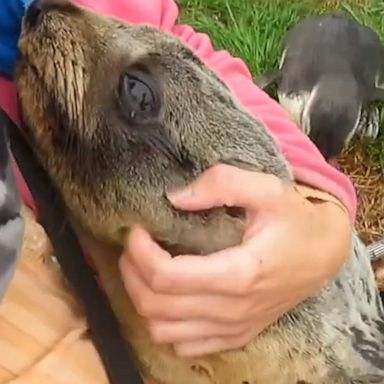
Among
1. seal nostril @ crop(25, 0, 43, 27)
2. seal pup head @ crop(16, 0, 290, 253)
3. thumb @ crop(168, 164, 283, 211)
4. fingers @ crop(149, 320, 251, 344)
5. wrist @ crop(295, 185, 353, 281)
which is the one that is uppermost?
seal nostril @ crop(25, 0, 43, 27)

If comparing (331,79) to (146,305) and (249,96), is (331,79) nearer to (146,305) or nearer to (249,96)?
(249,96)

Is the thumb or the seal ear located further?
the seal ear

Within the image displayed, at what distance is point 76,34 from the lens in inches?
47.0

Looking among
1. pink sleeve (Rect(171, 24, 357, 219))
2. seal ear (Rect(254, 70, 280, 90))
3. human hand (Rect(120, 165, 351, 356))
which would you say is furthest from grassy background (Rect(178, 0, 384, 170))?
human hand (Rect(120, 165, 351, 356))

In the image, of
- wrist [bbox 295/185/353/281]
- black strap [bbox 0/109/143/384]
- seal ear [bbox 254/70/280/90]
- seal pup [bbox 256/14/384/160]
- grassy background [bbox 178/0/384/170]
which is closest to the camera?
black strap [bbox 0/109/143/384]

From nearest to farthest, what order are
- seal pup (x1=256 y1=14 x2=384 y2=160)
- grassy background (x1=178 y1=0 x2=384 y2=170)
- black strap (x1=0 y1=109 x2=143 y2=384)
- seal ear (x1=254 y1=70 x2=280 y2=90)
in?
black strap (x1=0 y1=109 x2=143 y2=384)
seal pup (x1=256 y1=14 x2=384 y2=160)
seal ear (x1=254 y1=70 x2=280 y2=90)
grassy background (x1=178 y1=0 x2=384 y2=170)

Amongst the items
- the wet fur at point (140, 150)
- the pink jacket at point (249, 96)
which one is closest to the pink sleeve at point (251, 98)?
the pink jacket at point (249, 96)

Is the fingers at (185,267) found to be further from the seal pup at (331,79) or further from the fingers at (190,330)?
the seal pup at (331,79)

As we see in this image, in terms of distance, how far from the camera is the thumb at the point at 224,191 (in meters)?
1.19

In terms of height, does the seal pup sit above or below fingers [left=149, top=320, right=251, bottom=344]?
below

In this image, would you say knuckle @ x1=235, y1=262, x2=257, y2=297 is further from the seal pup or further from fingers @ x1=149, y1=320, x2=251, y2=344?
the seal pup

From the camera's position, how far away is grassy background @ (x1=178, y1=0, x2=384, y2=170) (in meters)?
2.53

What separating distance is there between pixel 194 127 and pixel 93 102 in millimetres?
105

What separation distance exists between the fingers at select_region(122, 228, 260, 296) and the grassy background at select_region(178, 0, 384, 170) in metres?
1.26
